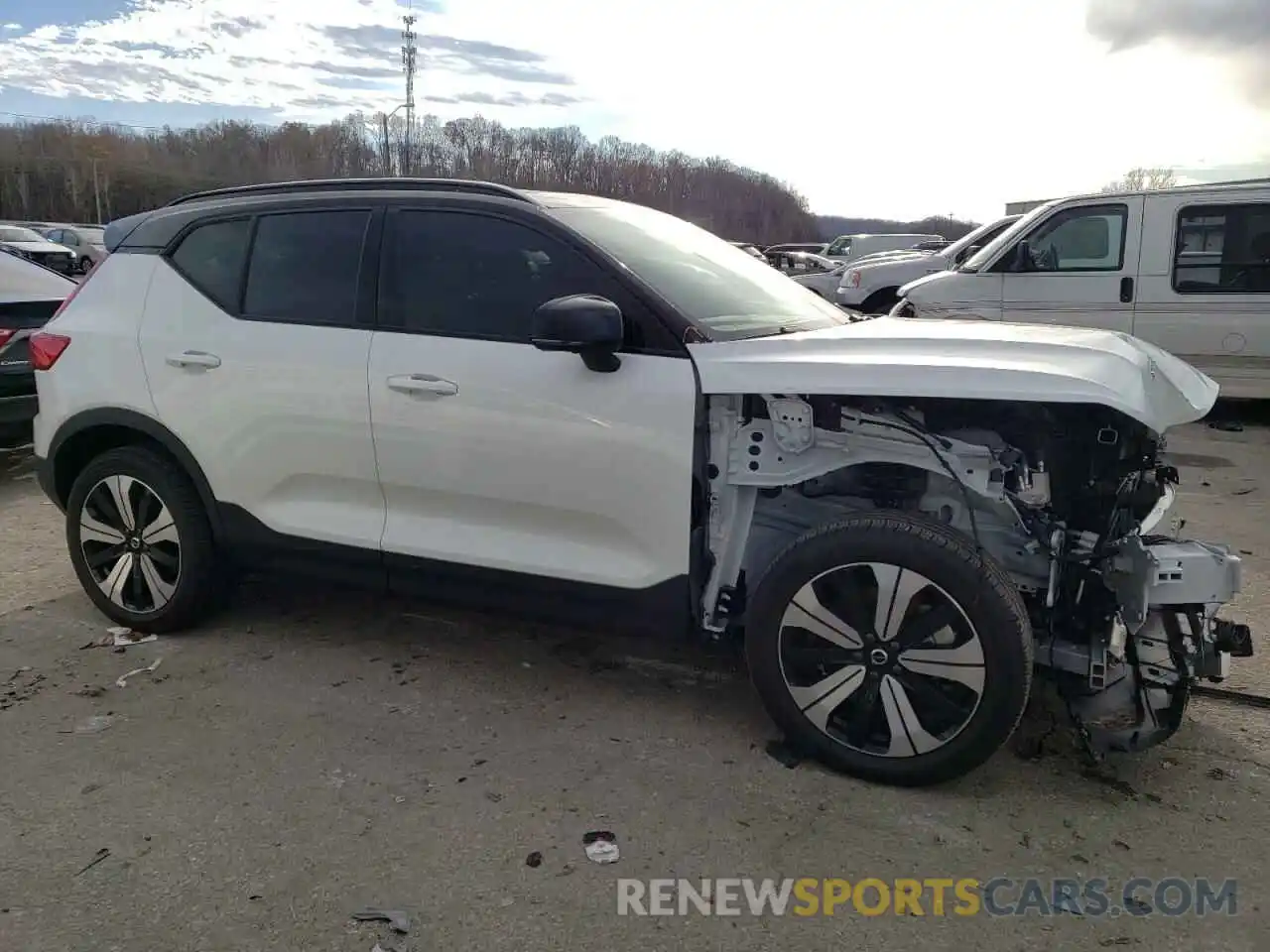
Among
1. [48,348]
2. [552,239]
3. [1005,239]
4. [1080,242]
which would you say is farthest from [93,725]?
[1080,242]

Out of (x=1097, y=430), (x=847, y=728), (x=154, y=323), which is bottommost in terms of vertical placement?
(x=847, y=728)

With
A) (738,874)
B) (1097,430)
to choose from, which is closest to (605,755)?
(738,874)

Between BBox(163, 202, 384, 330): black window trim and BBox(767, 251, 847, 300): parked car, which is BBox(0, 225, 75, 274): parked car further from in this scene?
→ BBox(163, 202, 384, 330): black window trim

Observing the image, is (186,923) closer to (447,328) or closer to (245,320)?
(447,328)

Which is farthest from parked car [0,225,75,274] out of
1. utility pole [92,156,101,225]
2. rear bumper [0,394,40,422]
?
utility pole [92,156,101,225]

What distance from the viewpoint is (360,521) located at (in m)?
3.59

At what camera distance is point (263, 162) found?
83.7m

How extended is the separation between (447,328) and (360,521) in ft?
2.64

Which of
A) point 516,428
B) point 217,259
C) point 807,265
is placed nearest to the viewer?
point 516,428

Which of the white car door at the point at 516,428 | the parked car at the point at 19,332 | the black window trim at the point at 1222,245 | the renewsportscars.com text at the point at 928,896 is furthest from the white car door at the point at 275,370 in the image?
the black window trim at the point at 1222,245

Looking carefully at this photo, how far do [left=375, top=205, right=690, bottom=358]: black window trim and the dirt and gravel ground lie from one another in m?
1.30

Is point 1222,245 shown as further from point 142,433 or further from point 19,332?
point 19,332

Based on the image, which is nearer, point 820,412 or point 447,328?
point 820,412

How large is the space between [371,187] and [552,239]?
918 mm
